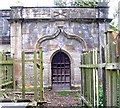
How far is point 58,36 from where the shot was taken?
16609mm

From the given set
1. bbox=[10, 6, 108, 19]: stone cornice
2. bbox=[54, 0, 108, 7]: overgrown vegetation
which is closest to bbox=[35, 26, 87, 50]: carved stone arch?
bbox=[10, 6, 108, 19]: stone cornice

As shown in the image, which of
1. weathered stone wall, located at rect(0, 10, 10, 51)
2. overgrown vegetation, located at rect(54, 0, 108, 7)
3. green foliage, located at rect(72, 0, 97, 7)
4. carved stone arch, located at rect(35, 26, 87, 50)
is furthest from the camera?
green foliage, located at rect(72, 0, 97, 7)

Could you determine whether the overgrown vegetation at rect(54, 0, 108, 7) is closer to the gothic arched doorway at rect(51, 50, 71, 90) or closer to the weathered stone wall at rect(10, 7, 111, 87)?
the weathered stone wall at rect(10, 7, 111, 87)

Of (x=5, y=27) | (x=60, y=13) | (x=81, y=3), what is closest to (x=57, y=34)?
(x=60, y=13)

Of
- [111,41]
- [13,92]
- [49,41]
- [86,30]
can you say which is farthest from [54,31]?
[111,41]

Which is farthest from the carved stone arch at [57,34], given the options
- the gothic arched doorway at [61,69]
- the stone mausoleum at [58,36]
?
the gothic arched doorway at [61,69]

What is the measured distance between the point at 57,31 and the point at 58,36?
295 mm

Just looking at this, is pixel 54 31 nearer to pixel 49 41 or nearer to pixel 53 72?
pixel 49 41

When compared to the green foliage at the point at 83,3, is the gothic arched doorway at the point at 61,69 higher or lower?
lower

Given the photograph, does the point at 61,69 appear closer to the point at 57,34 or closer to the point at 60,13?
the point at 57,34

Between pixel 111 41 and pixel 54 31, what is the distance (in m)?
12.1

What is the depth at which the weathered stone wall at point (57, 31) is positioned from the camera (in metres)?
16.4

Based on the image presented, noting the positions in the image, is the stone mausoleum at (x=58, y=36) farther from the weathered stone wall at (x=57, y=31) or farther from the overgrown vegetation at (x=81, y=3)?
the overgrown vegetation at (x=81, y=3)

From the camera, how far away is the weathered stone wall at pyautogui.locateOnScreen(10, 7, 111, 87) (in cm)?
1636
